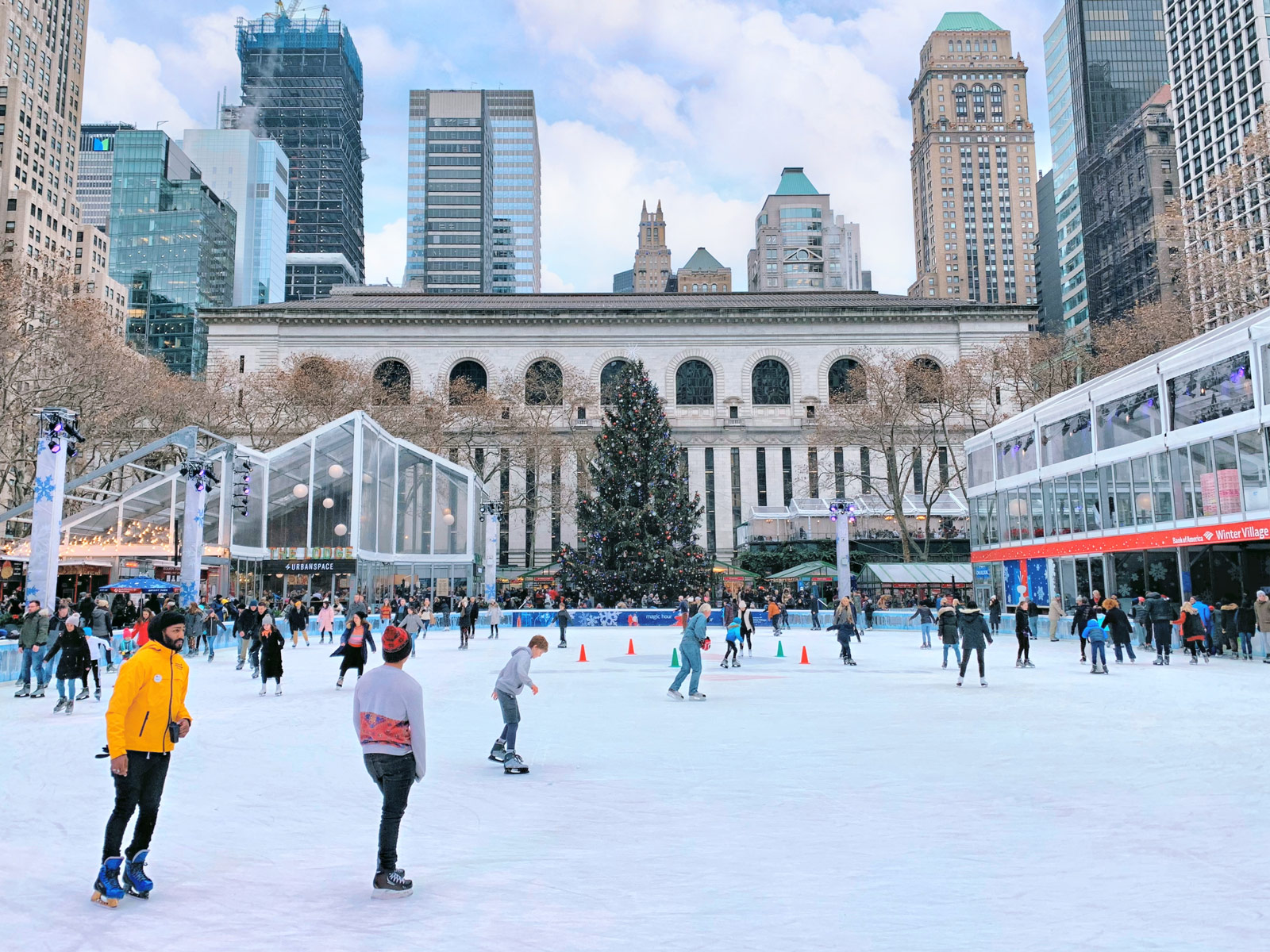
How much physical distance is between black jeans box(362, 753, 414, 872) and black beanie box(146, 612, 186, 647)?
4.55ft

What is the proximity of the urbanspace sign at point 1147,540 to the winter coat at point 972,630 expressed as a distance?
10750 millimetres

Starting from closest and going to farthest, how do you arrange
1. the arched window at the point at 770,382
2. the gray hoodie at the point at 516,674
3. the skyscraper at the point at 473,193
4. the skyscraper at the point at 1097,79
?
1. the gray hoodie at the point at 516,674
2. the arched window at the point at 770,382
3. the skyscraper at the point at 1097,79
4. the skyscraper at the point at 473,193

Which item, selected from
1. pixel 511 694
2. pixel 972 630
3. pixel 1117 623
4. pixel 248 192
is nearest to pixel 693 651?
pixel 972 630

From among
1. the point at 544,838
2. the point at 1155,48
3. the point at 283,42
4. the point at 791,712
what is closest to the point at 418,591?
the point at 791,712

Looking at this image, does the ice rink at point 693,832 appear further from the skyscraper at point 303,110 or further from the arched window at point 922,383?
the skyscraper at point 303,110

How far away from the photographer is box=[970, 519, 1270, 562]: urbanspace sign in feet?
74.1

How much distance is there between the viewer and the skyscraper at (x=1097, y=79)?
4631 inches

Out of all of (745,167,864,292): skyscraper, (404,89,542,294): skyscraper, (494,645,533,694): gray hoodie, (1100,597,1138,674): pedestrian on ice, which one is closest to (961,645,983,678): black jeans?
(1100,597,1138,674): pedestrian on ice

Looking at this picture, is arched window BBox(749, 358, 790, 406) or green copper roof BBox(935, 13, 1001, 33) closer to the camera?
arched window BBox(749, 358, 790, 406)

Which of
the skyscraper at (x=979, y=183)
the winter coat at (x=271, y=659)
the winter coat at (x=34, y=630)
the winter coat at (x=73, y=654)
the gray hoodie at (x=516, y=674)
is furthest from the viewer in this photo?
the skyscraper at (x=979, y=183)

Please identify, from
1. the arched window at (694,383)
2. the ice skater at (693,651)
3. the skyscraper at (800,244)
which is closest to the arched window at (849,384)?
the arched window at (694,383)

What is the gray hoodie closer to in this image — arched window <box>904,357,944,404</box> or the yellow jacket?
the yellow jacket

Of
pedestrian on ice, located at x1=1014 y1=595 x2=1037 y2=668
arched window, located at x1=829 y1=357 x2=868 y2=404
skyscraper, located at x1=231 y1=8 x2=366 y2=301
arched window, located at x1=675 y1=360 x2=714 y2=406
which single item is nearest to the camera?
pedestrian on ice, located at x1=1014 y1=595 x2=1037 y2=668

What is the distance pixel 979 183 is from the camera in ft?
493
